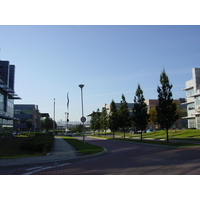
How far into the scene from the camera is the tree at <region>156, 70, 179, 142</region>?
24.0 m

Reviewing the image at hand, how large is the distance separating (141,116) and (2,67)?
23672 mm

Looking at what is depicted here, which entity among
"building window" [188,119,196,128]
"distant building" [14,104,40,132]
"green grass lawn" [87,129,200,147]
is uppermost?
"distant building" [14,104,40,132]

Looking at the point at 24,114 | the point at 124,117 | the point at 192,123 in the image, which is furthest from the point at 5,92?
the point at 192,123

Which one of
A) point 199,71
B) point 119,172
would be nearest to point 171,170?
point 119,172

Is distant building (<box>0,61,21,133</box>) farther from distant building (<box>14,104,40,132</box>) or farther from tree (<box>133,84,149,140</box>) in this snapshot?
distant building (<box>14,104,40,132</box>)

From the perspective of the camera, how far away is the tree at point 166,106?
24.0 metres

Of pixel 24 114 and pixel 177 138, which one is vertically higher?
pixel 24 114

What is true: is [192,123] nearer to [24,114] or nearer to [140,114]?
[140,114]

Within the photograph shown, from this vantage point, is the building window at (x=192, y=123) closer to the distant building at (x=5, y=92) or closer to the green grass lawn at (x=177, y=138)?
the green grass lawn at (x=177, y=138)

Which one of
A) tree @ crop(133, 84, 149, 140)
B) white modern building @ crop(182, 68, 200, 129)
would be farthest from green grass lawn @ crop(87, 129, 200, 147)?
white modern building @ crop(182, 68, 200, 129)

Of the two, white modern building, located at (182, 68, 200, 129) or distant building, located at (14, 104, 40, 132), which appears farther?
distant building, located at (14, 104, 40, 132)

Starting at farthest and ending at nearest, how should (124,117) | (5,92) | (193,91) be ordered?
(193,91)
(124,117)
(5,92)

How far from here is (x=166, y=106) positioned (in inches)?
948

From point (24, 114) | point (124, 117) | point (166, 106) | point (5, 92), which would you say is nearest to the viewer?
point (166, 106)
